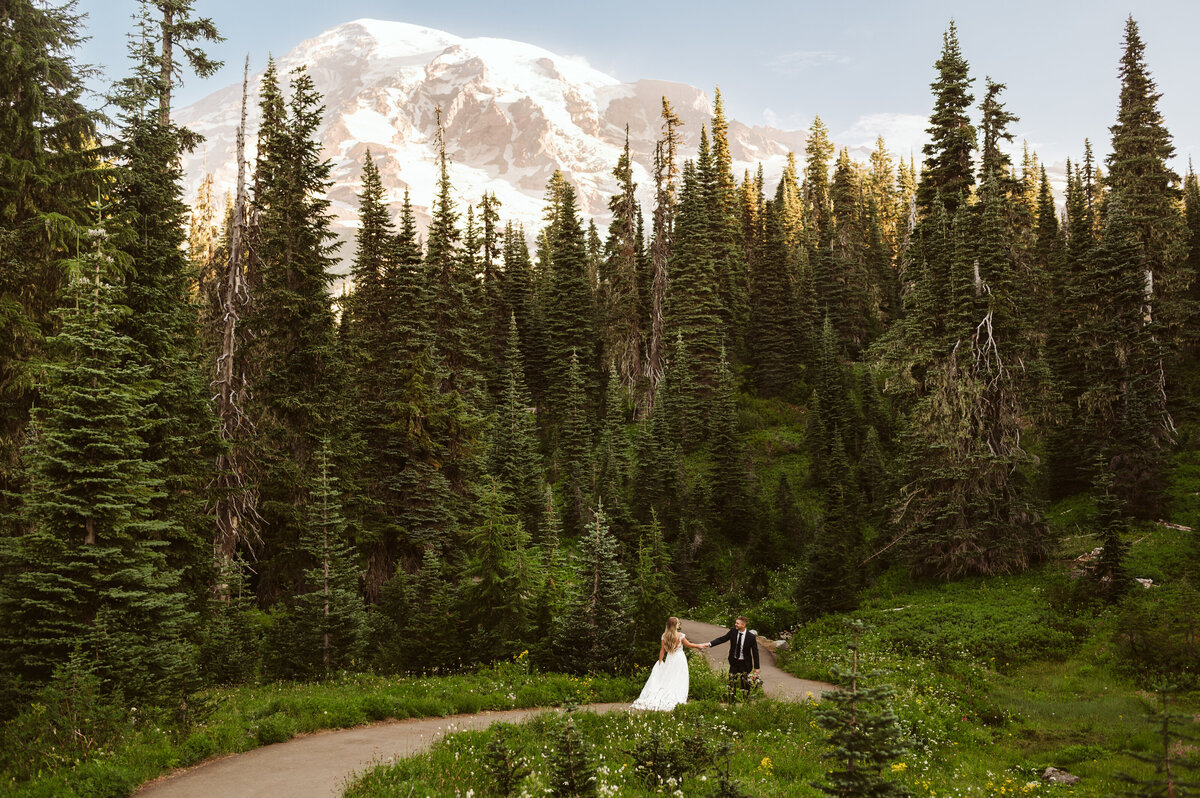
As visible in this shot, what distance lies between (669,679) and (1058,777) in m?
7.01

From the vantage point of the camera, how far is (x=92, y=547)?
1232 centimetres

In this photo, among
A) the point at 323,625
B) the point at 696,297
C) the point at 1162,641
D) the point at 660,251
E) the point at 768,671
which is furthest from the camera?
the point at 660,251

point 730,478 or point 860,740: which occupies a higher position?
point 730,478

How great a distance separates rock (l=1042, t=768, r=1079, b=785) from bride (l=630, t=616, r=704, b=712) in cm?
645

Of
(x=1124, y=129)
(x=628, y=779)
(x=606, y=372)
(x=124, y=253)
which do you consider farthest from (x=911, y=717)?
(x=606, y=372)

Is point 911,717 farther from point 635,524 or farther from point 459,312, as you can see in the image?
point 459,312

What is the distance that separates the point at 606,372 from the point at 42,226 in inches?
1696

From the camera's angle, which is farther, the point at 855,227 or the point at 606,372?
the point at 855,227

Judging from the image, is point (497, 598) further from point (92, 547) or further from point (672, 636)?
point (92, 547)

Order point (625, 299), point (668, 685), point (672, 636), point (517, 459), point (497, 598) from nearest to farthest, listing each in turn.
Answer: point (668, 685) < point (672, 636) < point (497, 598) < point (517, 459) < point (625, 299)

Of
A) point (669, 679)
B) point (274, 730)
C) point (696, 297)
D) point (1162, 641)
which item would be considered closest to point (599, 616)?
point (669, 679)

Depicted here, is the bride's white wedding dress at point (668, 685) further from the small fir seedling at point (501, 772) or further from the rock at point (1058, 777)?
the rock at point (1058, 777)

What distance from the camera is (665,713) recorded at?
12695 millimetres

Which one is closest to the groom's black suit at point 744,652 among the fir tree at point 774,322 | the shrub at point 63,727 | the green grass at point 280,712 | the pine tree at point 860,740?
the green grass at point 280,712
